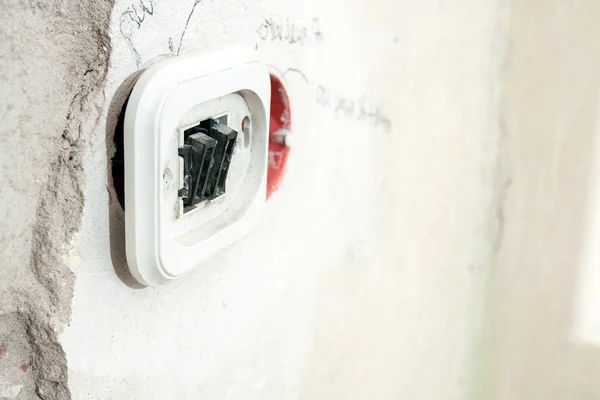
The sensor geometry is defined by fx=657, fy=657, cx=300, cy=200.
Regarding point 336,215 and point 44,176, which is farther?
point 336,215

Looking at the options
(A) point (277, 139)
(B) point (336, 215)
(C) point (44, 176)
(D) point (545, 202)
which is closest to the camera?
(C) point (44, 176)

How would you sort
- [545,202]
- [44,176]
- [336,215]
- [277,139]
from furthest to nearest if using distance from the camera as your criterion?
1. [545,202]
2. [336,215]
3. [277,139]
4. [44,176]

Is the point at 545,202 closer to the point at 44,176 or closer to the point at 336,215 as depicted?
the point at 336,215

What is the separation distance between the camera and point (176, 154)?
41 centimetres

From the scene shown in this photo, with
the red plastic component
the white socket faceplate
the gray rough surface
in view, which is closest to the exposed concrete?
the red plastic component

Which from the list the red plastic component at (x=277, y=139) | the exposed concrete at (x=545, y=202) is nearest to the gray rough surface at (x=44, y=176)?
the red plastic component at (x=277, y=139)

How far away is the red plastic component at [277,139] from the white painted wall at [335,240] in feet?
0.04

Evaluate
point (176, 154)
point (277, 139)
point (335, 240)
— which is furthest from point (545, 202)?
point (176, 154)

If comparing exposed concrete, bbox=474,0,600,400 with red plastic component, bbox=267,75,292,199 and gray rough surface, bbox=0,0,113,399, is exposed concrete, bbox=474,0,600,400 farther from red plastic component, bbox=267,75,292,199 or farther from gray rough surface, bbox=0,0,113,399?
gray rough surface, bbox=0,0,113,399

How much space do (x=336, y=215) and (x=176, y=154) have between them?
0.36 metres

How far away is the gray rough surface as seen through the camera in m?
0.35

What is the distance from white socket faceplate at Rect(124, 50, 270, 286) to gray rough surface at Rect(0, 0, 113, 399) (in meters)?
0.03

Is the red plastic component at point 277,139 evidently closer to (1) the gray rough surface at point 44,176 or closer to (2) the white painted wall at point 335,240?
(2) the white painted wall at point 335,240

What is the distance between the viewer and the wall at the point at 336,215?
1.24 feet
